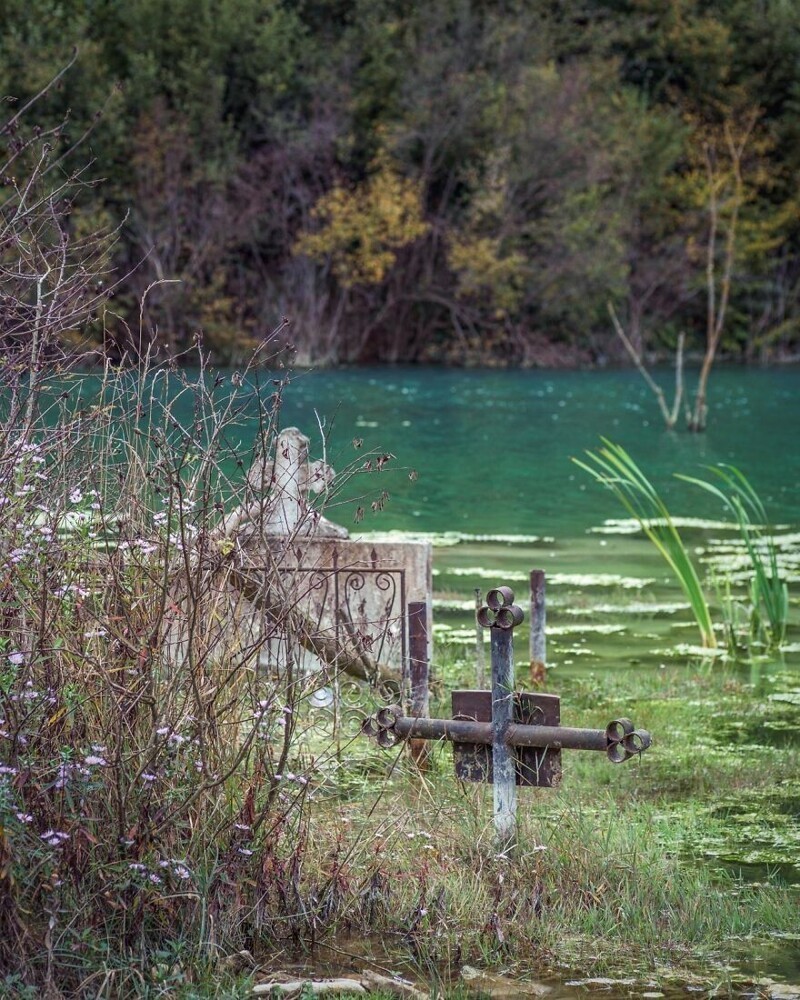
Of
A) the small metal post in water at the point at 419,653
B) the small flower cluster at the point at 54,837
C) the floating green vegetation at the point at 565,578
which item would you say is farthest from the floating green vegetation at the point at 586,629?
the small flower cluster at the point at 54,837

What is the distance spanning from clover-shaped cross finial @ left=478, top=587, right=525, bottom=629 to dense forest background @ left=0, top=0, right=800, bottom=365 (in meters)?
29.7

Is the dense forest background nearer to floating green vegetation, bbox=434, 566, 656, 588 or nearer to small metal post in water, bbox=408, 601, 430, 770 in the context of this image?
floating green vegetation, bbox=434, 566, 656, 588

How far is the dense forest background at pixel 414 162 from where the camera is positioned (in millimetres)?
37188

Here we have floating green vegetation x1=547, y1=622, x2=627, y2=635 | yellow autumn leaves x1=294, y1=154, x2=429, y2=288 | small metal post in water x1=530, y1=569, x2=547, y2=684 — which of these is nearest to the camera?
small metal post in water x1=530, y1=569, x2=547, y2=684

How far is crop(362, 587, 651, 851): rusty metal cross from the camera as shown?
492 centimetres

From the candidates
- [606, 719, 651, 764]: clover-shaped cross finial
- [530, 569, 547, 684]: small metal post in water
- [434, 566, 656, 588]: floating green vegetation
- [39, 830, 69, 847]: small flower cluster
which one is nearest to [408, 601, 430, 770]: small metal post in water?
[606, 719, 651, 764]: clover-shaped cross finial

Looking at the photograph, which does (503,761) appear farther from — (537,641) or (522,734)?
(537,641)

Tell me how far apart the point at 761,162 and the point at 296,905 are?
44280mm

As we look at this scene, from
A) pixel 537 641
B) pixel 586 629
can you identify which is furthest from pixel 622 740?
pixel 586 629

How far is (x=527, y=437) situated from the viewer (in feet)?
83.9

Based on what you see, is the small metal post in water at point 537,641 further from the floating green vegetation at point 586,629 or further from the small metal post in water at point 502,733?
the small metal post in water at point 502,733

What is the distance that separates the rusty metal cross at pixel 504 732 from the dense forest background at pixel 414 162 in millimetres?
29653

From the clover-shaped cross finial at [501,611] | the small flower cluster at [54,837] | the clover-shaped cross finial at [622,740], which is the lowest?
the small flower cluster at [54,837]

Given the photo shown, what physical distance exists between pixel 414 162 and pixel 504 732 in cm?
3719
